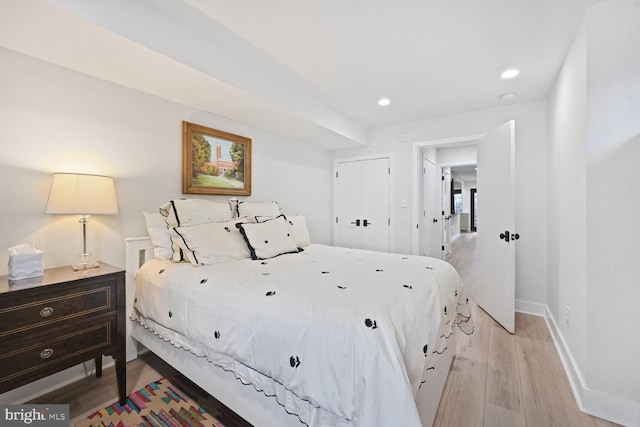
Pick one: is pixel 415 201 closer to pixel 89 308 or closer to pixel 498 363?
pixel 498 363

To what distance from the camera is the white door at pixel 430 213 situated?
450cm

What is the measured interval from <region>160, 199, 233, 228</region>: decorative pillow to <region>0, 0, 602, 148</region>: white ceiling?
906mm

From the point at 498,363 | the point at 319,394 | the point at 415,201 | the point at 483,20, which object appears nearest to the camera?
the point at 319,394

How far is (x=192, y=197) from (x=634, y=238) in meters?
3.14

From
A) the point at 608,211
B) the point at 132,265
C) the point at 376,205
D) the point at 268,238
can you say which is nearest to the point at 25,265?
the point at 132,265

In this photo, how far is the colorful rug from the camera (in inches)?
60.4

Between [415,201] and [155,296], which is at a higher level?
[415,201]

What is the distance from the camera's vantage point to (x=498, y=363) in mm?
2141

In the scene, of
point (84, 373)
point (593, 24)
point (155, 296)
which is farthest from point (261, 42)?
point (84, 373)

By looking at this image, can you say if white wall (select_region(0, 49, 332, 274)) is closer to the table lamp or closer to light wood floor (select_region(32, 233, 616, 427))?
the table lamp

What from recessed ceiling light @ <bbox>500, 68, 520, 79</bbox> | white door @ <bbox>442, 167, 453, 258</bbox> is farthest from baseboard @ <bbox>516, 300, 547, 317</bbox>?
white door @ <bbox>442, 167, 453, 258</bbox>

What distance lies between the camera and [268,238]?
2.36m

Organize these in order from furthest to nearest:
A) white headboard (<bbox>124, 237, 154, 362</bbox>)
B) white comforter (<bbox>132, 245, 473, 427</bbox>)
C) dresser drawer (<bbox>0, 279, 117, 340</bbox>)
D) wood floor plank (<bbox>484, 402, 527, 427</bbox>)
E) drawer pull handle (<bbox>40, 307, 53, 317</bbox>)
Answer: white headboard (<bbox>124, 237, 154, 362</bbox>) < wood floor plank (<bbox>484, 402, 527, 427</bbox>) < drawer pull handle (<bbox>40, 307, 53, 317</bbox>) < dresser drawer (<bbox>0, 279, 117, 340</bbox>) < white comforter (<bbox>132, 245, 473, 427</bbox>)

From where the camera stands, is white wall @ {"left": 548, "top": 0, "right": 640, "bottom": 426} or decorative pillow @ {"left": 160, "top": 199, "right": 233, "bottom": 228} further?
decorative pillow @ {"left": 160, "top": 199, "right": 233, "bottom": 228}
